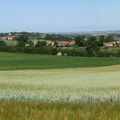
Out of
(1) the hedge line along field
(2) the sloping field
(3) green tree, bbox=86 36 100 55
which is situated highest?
(2) the sloping field

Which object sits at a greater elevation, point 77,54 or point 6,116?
point 6,116

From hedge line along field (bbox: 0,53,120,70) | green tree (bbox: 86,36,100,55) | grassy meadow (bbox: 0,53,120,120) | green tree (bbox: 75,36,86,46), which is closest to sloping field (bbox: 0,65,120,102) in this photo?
grassy meadow (bbox: 0,53,120,120)

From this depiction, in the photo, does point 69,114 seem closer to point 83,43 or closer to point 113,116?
point 113,116

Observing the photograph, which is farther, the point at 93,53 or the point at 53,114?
the point at 93,53

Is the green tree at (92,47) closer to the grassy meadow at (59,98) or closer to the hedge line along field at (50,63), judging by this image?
the hedge line along field at (50,63)

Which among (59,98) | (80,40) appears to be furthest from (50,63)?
(80,40)

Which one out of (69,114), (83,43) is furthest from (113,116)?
(83,43)

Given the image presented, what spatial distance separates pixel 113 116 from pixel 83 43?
369 ft

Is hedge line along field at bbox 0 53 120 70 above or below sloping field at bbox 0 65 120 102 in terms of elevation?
below

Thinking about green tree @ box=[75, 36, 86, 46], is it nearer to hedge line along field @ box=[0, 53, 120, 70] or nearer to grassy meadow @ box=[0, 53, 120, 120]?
hedge line along field @ box=[0, 53, 120, 70]

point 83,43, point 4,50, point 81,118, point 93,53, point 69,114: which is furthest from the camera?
point 83,43

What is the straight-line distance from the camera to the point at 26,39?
127750mm

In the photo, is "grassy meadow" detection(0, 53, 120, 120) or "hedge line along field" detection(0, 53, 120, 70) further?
"hedge line along field" detection(0, 53, 120, 70)

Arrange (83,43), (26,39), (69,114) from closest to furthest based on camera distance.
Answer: (69,114)
(83,43)
(26,39)
